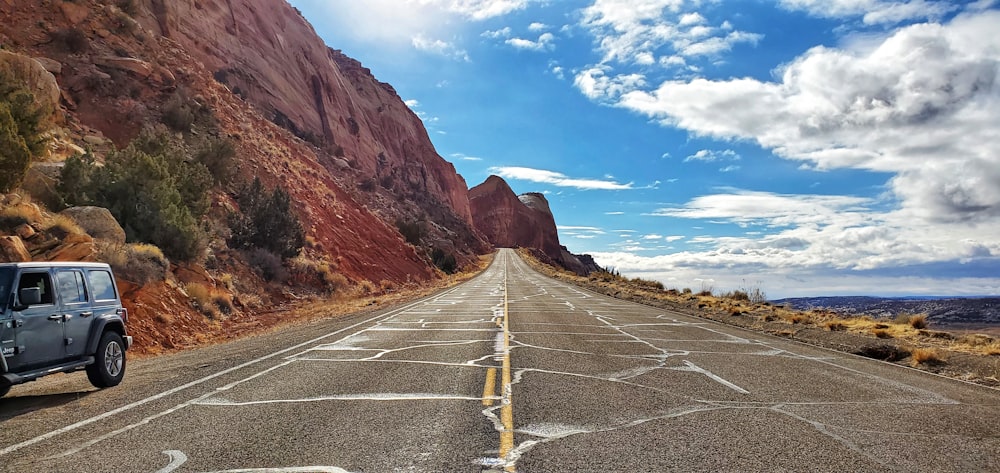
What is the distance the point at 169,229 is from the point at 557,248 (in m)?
155

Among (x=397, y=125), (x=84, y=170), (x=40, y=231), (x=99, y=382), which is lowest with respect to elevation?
(x=99, y=382)

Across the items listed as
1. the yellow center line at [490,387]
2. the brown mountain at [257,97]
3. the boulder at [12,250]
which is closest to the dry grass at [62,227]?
the boulder at [12,250]

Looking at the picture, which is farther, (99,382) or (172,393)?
(99,382)

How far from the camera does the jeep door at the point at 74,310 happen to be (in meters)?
8.19

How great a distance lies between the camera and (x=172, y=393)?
7.98 m

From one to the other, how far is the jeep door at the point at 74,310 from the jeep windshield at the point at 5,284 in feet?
2.41

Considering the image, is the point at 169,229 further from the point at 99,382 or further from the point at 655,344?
the point at 655,344

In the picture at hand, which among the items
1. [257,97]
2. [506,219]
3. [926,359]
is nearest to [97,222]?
[926,359]

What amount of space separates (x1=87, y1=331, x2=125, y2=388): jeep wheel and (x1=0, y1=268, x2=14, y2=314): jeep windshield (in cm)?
156

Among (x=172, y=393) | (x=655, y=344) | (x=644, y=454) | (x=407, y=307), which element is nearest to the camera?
(x=644, y=454)

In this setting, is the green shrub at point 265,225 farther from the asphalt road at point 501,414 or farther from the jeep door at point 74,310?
the jeep door at point 74,310

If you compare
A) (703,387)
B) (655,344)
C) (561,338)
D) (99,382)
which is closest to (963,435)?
(703,387)

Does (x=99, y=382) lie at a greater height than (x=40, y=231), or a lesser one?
lesser

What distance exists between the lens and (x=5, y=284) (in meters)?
7.41
